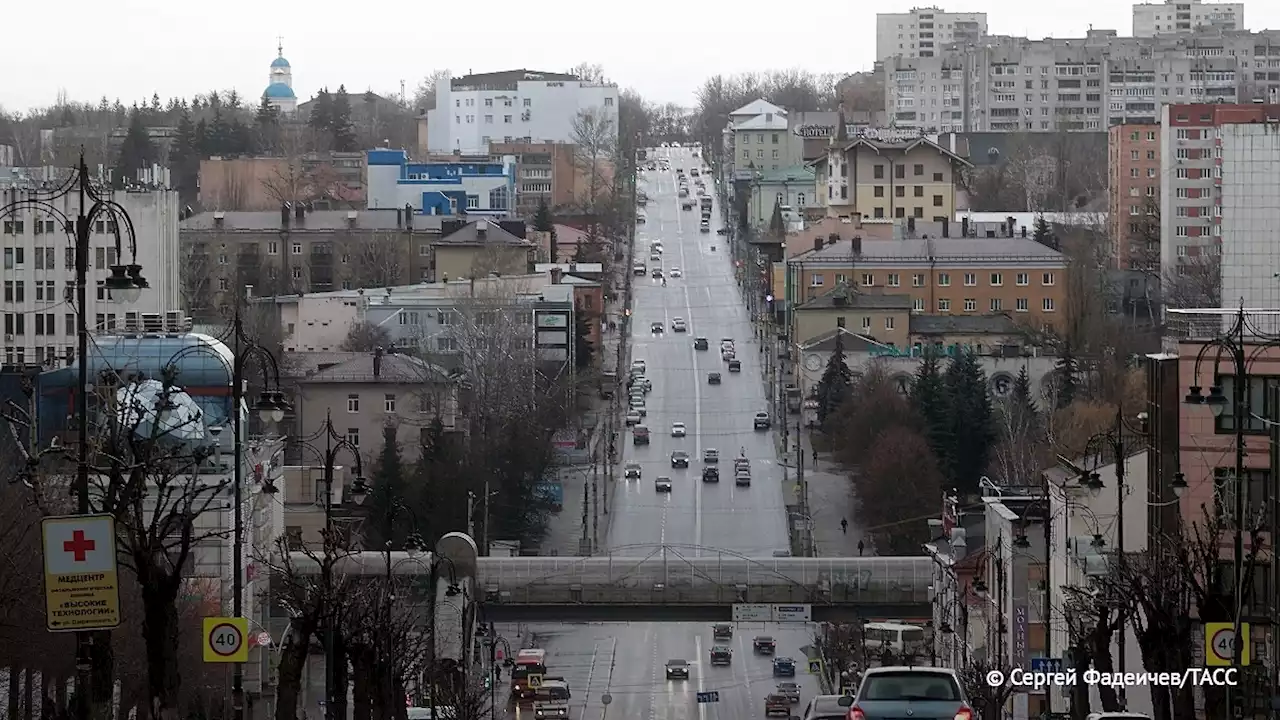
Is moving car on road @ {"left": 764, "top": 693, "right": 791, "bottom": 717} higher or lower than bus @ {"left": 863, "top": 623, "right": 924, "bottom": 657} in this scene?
lower

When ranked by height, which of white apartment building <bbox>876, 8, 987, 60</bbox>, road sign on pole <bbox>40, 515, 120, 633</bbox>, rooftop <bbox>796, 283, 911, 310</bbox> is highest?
white apartment building <bbox>876, 8, 987, 60</bbox>

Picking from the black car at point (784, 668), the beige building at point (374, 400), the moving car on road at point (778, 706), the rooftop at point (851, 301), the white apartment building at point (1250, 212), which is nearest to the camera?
the moving car on road at point (778, 706)

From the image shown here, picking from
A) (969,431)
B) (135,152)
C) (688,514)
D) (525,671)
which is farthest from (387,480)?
(135,152)

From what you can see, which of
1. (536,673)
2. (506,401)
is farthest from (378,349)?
(536,673)

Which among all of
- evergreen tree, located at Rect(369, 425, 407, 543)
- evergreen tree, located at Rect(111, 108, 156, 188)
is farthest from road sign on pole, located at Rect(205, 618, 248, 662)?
evergreen tree, located at Rect(111, 108, 156, 188)

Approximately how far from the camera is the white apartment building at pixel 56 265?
197 feet

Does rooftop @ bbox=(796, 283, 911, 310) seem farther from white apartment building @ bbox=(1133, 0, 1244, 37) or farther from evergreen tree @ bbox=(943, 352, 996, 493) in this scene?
white apartment building @ bbox=(1133, 0, 1244, 37)

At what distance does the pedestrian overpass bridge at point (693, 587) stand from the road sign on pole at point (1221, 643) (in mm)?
21964

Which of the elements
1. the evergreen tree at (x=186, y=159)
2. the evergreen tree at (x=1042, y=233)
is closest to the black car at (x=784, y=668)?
the evergreen tree at (x=1042, y=233)

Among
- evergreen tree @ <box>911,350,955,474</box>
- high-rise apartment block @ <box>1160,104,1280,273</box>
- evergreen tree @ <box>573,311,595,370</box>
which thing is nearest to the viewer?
evergreen tree @ <box>911,350,955,474</box>

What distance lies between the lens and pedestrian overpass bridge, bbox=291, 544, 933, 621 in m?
38.8

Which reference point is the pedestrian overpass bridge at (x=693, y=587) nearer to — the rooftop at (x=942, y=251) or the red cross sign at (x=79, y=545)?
the red cross sign at (x=79, y=545)

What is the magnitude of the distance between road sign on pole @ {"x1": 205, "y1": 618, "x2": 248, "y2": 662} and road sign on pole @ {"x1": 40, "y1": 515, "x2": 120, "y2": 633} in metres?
3.60

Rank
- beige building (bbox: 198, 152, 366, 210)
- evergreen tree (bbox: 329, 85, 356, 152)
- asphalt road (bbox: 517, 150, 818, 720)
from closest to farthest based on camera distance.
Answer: asphalt road (bbox: 517, 150, 818, 720) < beige building (bbox: 198, 152, 366, 210) < evergreen tree (bbox: 329, 85, 356, 152)
